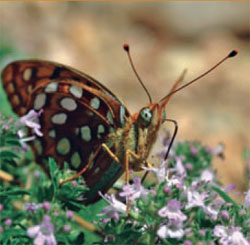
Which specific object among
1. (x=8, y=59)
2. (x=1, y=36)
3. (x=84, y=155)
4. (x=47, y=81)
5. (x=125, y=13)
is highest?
(x=125, y=13)

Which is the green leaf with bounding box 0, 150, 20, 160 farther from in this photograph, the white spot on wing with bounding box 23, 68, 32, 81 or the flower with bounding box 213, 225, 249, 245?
the flower with bounding box 213, 225, 249, 245

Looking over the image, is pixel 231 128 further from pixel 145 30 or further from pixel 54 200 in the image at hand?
pixel 54 200

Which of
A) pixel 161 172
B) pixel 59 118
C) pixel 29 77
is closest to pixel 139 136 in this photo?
A: pixel 161 172

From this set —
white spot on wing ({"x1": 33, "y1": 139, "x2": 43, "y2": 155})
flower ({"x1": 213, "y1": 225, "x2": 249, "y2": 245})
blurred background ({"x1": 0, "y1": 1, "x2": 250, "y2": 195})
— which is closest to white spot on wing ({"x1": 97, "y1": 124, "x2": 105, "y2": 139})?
white spot on wing ({"x1": 33, "y1": 139, "x2": 43, "y2": 155})

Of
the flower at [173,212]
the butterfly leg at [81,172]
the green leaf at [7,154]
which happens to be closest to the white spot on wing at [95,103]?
the butterfly leg at [81,172]

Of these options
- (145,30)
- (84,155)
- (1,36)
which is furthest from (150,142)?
(145,30)

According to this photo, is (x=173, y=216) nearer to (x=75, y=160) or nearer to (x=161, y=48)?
(x=75, y=160)
